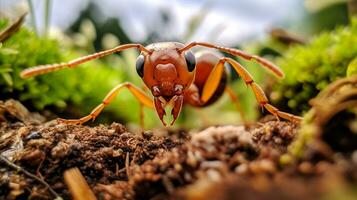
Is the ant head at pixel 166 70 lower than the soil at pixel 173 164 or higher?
higher

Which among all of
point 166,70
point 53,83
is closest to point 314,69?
point 166,70

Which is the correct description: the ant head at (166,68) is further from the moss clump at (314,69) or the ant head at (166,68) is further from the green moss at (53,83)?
the moss clump at (314,69)

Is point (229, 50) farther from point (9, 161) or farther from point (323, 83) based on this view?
point (323, 83)

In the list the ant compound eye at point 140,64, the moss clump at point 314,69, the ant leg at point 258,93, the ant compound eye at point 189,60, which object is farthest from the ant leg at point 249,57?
the moss clump at point 314,69

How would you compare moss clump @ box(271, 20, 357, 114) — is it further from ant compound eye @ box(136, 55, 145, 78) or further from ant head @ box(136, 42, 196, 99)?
ant compound eye @ box(136, 55, 145, 78)

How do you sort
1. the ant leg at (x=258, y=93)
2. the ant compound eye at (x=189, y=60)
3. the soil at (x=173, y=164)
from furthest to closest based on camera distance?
1. the ant compound eye at (x=189, y=60)
2. the ant leg at (x=258, y=93)
3. the soil at (x=173, y=164)
